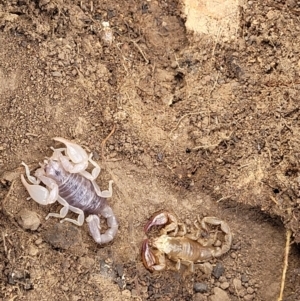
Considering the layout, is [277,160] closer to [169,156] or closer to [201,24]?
[169,156]

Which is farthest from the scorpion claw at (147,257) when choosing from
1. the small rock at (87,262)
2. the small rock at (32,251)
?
the small rock at (32,251)

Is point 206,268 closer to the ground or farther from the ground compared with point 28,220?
closer to the ground

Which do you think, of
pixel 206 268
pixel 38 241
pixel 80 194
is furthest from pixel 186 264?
pixel 38 241

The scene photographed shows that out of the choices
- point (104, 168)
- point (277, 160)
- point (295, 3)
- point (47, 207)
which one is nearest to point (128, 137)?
point (104, 168)

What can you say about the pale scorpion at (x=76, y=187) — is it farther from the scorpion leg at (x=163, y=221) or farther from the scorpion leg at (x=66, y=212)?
the scorpion leg at (x=163, y=221)

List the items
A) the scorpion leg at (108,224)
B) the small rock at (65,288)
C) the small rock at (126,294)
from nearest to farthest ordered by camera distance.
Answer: the small rock at (65,288)
the small rock at (126,294)
the scorpion leg at (108,224)

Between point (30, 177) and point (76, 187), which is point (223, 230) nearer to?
point (76, 187)
